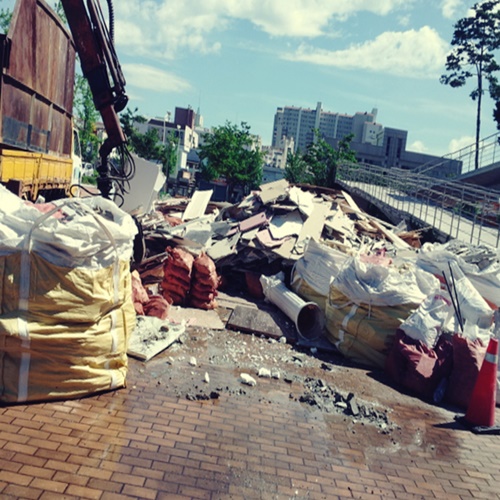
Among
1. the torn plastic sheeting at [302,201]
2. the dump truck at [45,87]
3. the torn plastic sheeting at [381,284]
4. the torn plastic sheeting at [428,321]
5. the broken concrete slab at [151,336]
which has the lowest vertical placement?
the broken concrete slab at [151,336]

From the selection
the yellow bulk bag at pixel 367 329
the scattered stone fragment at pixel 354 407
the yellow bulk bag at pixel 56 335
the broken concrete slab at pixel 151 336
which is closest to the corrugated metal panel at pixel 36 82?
the broken concrete slab at pixel 151 336

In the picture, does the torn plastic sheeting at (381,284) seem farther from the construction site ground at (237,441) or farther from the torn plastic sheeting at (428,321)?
the construction site ground at (237,441)

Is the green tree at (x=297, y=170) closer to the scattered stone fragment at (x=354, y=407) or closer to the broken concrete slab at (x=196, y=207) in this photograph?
the broken concrete slab at (x=196, y=207)

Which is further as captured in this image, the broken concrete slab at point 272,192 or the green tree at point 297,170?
the green tree at point 297,170

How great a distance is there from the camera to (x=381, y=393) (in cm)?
585

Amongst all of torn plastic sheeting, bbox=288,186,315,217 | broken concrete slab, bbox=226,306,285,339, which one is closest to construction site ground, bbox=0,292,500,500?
broken concrete slab, bbox=226,306,285,339

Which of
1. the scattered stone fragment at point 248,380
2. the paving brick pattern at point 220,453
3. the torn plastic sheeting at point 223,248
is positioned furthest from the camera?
the torn plastic sheeting at point 223,248

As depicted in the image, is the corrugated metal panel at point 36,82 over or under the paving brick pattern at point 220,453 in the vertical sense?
over

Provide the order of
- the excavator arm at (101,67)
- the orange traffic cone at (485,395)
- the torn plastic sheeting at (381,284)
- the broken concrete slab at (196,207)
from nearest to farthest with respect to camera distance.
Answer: the orange traffic cone at (485,395)
the torn plastic sheeting at (381,284)
the excavator arm at (101,67)
the broken concrete slab at (196,207)

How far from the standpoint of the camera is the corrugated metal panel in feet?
23.0

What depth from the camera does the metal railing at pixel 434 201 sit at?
1367 centimetres

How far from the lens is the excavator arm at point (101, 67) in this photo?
→ 811 centimetres

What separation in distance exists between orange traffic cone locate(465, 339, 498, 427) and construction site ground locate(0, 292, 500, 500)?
8.2 inches

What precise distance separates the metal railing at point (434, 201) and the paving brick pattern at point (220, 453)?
8.42 m
